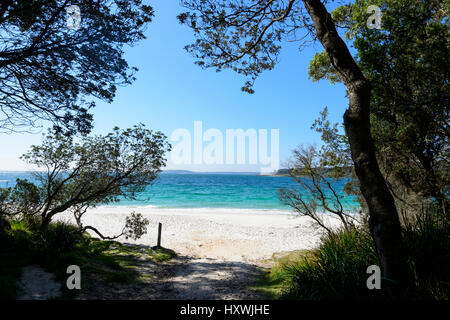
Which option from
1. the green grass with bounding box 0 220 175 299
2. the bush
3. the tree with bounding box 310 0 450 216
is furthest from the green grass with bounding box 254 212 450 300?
the green grass with bounding box 0 220 175 299

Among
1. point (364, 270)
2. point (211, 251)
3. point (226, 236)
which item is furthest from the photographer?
point (226, 236)

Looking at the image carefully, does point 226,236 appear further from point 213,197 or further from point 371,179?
point 213,197

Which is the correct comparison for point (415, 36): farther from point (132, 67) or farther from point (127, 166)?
point (127, 166)

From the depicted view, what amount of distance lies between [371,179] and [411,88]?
4.15 m

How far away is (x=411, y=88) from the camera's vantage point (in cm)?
546

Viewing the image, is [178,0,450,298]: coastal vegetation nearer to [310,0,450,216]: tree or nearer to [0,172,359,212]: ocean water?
[310,0,450,216]: tree

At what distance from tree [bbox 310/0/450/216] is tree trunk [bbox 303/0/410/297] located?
281 centimetres

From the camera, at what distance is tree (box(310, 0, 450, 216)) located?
4.95 meters

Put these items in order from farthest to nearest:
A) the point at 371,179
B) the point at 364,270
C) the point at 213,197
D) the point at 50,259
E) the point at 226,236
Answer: the point at 213,197 < the point at 226,236 < the point at 50,259 < the point at 364,270 < the point at 371,179

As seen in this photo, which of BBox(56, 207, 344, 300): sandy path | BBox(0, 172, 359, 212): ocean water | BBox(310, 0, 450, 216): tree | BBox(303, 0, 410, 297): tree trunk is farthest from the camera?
BBox(0, 172, 359, 212): ocean water

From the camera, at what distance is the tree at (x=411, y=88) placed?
195 inches

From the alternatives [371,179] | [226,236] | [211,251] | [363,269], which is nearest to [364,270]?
[363,269]

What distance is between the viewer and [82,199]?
805cm

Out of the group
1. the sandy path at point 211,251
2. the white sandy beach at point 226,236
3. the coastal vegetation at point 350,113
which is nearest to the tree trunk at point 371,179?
the coastal vegetation at point 350,113
